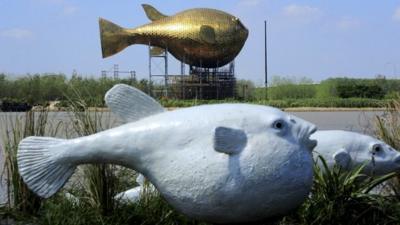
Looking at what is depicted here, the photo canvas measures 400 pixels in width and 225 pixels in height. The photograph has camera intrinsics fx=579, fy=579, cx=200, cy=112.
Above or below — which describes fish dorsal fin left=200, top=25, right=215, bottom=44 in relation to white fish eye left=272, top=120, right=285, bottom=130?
above

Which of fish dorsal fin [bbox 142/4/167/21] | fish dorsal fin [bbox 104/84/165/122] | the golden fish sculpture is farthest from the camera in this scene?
fish dorsal fin [bbox 142/4/167/21]

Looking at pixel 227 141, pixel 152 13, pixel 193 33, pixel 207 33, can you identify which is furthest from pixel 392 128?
pixel 152 13

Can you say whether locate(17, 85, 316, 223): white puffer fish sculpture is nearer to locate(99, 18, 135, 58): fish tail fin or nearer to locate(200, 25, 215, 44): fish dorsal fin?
locate(99, 18, 135, 58): fish tail fin

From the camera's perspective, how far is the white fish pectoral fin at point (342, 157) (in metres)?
4.40

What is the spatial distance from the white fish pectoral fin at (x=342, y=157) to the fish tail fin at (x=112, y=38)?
2684 centimetres

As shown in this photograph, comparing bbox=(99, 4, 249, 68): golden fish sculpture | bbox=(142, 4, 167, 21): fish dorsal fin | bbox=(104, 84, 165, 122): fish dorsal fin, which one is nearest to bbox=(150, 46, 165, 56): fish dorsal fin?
bbox=(99, 4, 249, 68): golden fish sculpture

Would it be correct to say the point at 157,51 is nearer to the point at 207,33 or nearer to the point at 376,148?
the point at 207,33

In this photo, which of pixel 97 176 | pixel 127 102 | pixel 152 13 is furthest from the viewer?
pixel 152 13

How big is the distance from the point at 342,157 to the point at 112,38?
27631 millimetres

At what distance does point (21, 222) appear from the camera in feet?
13.7

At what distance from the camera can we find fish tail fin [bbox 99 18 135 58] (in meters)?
30.6

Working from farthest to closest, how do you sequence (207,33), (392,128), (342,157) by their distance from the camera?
(207,33), (392,128), (342,157)

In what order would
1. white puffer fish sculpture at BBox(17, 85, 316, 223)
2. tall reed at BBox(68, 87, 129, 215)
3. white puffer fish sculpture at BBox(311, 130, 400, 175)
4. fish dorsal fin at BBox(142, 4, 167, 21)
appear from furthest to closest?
fish dorsal fin at BBox(142, 4, 167, 21)
white puffer fish sculpture at BBox(311, 130, 400, 175)
tall reed at BBox(68, 87, 129, 215)
white puffer fish sculpture at BBox(17, 85, 316, 223)

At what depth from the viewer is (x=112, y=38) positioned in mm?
31094
